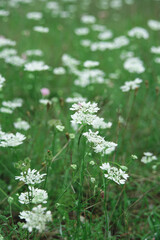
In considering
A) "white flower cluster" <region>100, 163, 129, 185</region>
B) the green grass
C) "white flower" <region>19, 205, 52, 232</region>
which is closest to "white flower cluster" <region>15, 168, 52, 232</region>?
"white flower" <region>19, 205, 52, 232</region>

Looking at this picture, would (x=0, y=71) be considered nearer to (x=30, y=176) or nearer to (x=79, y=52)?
(x=79, y=52)

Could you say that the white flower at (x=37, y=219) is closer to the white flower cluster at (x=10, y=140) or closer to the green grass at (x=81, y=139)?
the green grass at (x=81, y=139)

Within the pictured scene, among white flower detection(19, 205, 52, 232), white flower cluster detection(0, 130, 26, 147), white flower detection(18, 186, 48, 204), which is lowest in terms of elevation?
white flower detection(19, 205, 52, 232)

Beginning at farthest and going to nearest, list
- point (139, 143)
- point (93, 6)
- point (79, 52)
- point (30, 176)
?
point (93, 6) → point (79, 52) → point (139, 143) → point (30, 176)

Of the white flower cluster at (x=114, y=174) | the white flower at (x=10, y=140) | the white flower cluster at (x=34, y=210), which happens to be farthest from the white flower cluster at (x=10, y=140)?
the white flower cluster at (x=114, y=174)

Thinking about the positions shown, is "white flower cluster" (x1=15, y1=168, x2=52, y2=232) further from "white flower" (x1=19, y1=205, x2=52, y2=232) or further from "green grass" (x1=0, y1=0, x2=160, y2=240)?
"green grass" (x1=0, y1=0, x2=160, y2=240)

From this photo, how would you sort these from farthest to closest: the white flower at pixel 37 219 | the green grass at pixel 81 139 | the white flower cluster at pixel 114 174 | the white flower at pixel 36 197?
1. the green grass at pixel 81 139
2. the white flower cluster at pixel 114 174
3. the white flower at pixel 36 197
4. the white flower at pixel 37 219

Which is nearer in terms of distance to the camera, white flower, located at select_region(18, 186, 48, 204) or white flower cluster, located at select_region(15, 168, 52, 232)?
white flower cluster, located at select_region(15, 168, 52, 232)

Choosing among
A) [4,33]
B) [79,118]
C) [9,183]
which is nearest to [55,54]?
[4,33]
